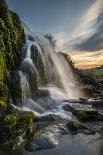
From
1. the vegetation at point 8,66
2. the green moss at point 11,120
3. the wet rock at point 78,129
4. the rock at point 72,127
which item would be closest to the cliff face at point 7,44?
the vegetation at point 8,66

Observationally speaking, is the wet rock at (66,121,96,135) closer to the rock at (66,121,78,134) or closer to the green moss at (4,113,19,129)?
the rock at (66,121,78,134)

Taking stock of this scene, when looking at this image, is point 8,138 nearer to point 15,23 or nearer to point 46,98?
point 46,98

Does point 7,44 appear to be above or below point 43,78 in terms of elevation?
above

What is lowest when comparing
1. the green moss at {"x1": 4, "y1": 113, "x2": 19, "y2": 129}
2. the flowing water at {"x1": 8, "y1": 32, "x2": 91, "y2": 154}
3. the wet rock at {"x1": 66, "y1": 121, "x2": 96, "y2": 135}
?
the wet rock at {"x1": 66, "y1": 121, "x2": 96, "y2": 135}

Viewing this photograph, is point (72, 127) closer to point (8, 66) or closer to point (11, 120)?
point (11, 120)

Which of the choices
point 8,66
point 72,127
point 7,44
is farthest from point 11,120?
point 7,44

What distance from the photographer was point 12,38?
141ft

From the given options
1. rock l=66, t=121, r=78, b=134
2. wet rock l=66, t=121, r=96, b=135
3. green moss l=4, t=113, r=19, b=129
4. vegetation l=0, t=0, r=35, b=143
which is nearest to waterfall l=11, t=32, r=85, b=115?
vegetation l=0, t=0, r=35, b=143

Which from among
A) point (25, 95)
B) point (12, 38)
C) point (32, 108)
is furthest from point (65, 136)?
point (12, 38)

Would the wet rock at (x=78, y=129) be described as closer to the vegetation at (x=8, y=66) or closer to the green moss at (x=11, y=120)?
the vegetation at (x=8, y=66)

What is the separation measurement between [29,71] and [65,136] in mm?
17889

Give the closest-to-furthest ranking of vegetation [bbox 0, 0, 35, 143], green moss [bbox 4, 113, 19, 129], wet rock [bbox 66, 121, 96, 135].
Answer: vegetation [bbox 0, 0, 35, 143], green moss [bbox 4, 113, 19, 129], wet rock [bbox 66, 121, 96, 135]

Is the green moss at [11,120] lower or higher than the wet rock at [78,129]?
higher

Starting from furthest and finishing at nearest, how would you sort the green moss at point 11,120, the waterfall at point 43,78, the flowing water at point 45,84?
the waterfall at point 43,78
the flowing water at point 45,84
the green moss at point 11,120
